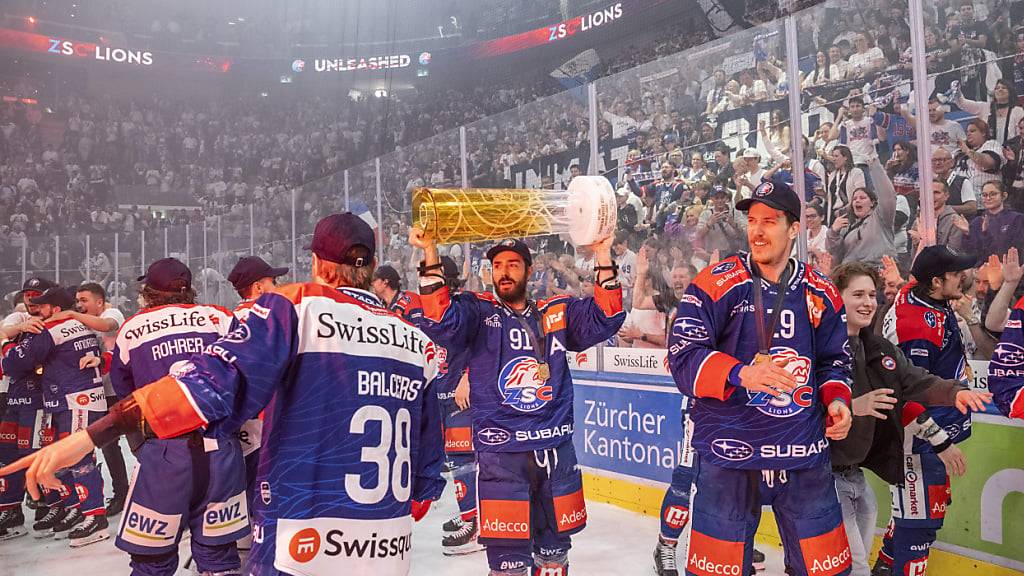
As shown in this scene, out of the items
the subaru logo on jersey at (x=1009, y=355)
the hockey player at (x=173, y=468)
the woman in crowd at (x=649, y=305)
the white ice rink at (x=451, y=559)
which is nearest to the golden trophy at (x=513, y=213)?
the hockey player at (x=173, y=468)

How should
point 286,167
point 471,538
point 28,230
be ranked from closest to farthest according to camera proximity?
point 471,538
point 28,230
point 286,167

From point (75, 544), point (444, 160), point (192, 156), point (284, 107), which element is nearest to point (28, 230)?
point (192, 156)

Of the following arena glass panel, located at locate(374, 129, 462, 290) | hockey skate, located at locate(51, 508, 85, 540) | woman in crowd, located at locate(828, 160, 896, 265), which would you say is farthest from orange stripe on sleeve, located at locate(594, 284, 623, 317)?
arena glass panel, located at locate(374, 129, 462, 290)

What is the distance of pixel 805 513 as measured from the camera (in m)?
2.99

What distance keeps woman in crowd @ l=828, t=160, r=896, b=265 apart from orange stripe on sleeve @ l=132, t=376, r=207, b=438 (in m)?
4.71

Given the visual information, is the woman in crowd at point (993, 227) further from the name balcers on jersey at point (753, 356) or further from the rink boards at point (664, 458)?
the name balcers on jersey at point (753, 356)

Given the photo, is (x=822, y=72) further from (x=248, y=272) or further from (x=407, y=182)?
(x=407, y=182)

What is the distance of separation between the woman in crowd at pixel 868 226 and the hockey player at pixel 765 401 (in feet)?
7.96

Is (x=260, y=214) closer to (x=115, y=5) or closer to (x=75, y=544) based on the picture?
(x=75, y=544)

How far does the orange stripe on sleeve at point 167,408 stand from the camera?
1.83 m


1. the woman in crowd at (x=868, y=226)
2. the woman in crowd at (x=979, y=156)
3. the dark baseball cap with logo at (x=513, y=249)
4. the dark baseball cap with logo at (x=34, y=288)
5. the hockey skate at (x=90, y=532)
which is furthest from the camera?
the dark baseball cap with logo at (x=34, y=288)

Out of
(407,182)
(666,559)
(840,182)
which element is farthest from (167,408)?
(407,182)

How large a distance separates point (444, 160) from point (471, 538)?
17.7 ft

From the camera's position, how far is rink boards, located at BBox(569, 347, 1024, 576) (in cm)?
448
